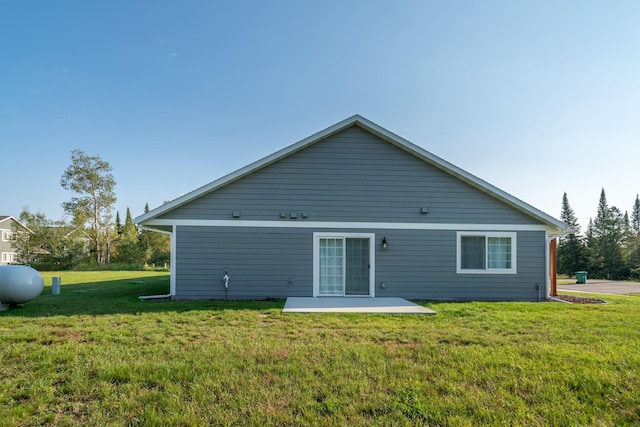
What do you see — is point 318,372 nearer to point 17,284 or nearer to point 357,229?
point 357,229

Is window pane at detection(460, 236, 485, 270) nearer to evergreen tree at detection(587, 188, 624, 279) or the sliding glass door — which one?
the sliding glass door

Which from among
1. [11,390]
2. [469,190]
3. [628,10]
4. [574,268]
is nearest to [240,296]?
[11,390]

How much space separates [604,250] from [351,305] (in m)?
40.6


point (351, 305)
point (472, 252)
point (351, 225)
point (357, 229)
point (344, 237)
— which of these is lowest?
point (351, 305)

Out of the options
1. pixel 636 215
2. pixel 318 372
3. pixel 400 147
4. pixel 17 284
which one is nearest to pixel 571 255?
pixel 636 215

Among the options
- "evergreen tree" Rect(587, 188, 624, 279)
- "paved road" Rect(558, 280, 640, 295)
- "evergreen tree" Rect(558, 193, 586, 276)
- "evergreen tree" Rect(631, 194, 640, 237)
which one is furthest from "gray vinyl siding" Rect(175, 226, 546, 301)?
"evergreen tree" Rect(631, 194, 640, 237)

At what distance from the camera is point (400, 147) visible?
10.2 m

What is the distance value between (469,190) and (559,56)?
4.55 meters

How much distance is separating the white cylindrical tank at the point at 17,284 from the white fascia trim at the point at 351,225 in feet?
9.35

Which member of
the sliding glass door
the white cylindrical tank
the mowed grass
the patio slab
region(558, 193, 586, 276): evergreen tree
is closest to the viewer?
the mowed grass

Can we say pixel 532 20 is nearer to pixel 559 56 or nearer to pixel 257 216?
pixel 559 56

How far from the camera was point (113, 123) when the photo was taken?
51.9 feet

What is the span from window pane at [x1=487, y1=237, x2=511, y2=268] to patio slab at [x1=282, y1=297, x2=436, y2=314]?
3.12m

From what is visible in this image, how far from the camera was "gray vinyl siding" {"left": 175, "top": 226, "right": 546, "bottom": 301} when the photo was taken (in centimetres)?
966
